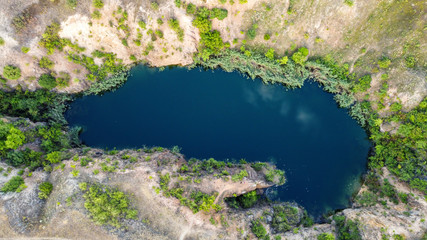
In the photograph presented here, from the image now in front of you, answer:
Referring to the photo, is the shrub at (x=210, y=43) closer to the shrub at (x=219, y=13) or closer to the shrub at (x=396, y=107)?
the shrub at (x=219, y=13)

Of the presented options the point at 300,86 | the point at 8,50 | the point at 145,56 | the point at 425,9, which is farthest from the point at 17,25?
the point at 425,9

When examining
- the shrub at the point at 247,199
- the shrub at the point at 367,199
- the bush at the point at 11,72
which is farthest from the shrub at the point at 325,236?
the bush at the point at 11,72

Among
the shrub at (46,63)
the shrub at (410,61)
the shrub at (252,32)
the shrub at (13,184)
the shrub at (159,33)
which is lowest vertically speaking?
the shrub at (13,184)

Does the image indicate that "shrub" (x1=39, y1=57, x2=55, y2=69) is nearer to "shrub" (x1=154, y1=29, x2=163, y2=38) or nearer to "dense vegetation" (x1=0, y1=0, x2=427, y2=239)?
"dense vegetation" (x1=0, y1=0, x2=427, y2=239)

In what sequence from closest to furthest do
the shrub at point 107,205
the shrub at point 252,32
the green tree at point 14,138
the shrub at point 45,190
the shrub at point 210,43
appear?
1. the shrub at point 107,205
2. the shrub at point 45,190
3. the green tree at point 14,138
4. the shrub at point 252,32
5. the shrub at point 210,43

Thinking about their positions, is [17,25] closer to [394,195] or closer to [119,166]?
[119,166]

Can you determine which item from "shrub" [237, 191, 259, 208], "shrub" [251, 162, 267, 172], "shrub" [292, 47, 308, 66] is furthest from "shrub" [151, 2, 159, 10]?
"shrub" [237, 191, 259, 208]

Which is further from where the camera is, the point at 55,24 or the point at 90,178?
the point at 55,24
